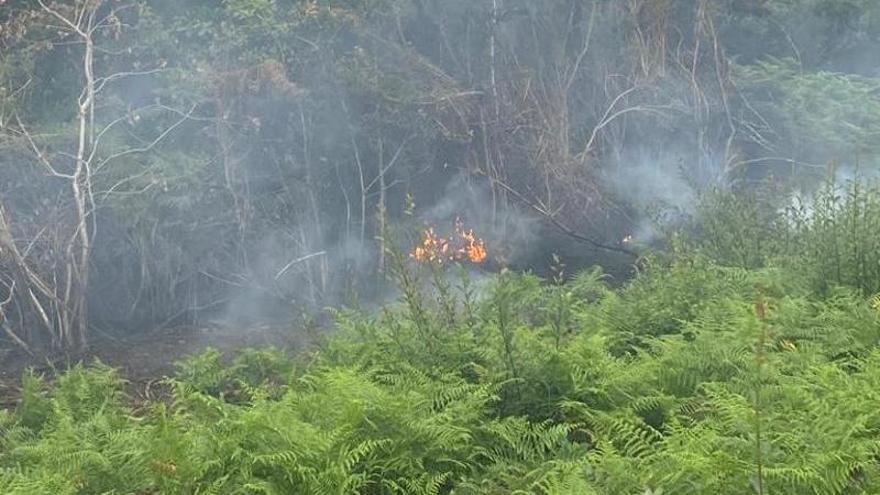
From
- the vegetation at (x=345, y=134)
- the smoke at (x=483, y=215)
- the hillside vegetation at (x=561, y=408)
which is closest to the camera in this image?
the hillside vegetation at (x=561, y=408)

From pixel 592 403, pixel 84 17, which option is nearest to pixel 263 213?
pixel 84 17

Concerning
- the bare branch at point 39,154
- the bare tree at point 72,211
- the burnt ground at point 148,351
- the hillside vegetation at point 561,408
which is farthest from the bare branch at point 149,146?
the hillside vegetation at point 561,408

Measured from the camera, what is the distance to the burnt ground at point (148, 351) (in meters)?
10.5

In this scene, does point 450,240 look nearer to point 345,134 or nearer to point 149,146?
point 345,134

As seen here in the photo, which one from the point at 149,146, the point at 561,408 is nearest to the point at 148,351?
the point at 149,146

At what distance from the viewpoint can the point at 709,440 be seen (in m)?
4.06

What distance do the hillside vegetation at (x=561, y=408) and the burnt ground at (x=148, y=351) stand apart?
292cm

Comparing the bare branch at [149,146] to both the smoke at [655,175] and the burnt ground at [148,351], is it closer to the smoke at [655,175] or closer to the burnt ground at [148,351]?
the burnt ground at [148,351]

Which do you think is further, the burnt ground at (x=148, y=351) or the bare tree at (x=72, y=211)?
the bare tree at (x=72, y=211)

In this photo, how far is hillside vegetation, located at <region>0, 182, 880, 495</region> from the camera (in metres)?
4.09

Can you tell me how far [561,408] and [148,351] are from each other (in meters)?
7.30

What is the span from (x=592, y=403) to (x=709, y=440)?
132 centimetres

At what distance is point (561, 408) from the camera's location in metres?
5.40

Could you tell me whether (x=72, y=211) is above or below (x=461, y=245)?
above
